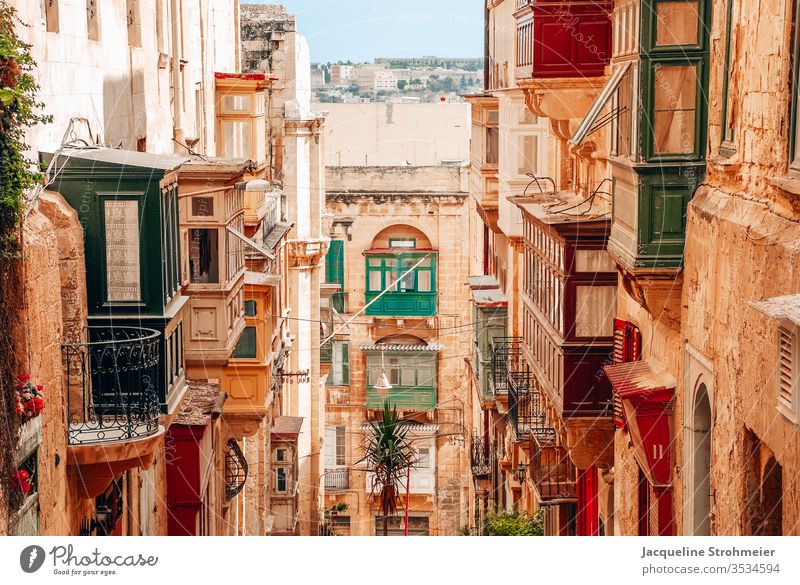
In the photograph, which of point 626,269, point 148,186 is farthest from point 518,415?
point 148,186

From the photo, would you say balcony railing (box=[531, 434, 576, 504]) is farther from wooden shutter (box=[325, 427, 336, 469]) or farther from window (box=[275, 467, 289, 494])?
wooden shutter (box=[325, 427, 336, 469])

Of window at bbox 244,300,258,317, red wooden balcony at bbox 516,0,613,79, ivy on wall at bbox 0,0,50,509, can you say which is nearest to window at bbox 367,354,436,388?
window at bbox 244,300,258,317

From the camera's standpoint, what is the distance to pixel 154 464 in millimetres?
15922

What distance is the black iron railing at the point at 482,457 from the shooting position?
92.3 ft

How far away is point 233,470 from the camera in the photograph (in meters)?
22.2

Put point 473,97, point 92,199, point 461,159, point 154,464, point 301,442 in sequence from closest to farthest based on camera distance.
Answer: point 92,199 → point 154,464 → point 473,97 → point 301,442 → point 461,159

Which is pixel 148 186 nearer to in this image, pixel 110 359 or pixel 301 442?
pixel 110 359

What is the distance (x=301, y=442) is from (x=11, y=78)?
21489 mm

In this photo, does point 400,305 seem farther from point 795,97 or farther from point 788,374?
point 788,374

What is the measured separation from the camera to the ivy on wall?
949 cm

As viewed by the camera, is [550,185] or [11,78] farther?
[550,185]

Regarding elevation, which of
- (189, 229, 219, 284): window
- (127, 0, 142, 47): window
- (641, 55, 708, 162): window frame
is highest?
(127, 0, 142, 47): window

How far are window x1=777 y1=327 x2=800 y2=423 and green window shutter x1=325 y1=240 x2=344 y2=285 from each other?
28.7 meters
